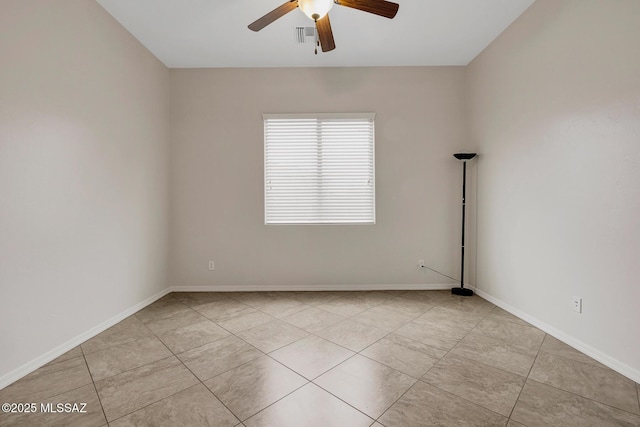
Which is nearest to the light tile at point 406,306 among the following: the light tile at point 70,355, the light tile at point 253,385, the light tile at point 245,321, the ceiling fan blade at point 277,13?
the light tile at point 245,321

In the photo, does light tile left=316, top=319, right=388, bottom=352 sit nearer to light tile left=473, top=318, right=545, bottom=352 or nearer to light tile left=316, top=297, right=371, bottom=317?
light tile left=316, top=297, right=371, bottom=317

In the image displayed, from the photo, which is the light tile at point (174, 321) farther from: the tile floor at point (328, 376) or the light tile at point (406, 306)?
the light tile at point (406, 306)

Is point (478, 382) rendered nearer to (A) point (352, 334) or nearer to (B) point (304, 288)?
(A) point (352, 334)

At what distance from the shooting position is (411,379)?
5.79ft

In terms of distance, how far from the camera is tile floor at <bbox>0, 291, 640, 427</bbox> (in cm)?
146

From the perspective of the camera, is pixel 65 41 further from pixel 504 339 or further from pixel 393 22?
pixel 504 339

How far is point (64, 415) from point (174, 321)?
124 centimetres

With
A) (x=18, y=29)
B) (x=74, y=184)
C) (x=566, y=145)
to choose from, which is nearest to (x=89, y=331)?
(x=74, y=184)

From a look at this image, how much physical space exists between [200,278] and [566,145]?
13.9 ft

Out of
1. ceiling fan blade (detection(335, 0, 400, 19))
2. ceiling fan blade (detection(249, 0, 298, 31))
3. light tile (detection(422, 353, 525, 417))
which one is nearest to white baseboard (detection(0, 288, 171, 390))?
light tile (detection(422, 353, 525, 417))

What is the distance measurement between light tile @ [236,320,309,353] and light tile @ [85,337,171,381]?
0.65 m

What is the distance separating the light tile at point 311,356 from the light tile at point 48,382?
131cm

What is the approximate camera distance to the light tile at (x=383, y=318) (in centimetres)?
260

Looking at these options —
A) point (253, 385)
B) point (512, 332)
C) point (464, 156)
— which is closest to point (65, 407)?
point (253, 385)
